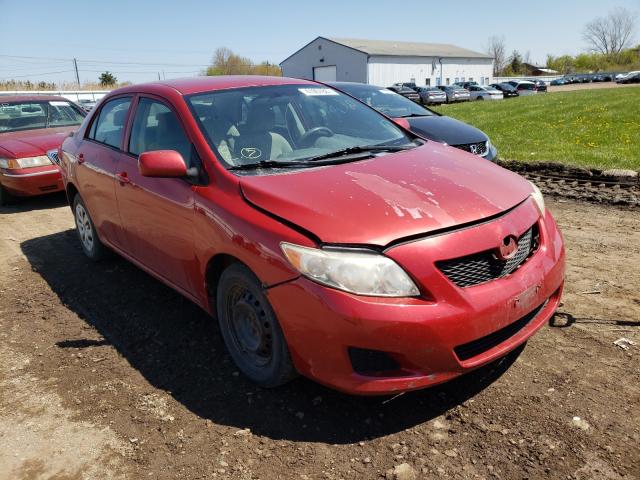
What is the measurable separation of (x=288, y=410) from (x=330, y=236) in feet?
3.41

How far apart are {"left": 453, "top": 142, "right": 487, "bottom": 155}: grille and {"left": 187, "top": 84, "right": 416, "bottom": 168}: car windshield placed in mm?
3115

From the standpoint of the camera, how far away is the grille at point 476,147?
7027 mm

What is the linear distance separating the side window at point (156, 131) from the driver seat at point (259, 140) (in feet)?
1.16

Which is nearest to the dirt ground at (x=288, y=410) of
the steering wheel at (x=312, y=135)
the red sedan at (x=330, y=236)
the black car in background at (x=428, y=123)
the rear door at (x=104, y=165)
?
the red sedan at (x=330, y=236)

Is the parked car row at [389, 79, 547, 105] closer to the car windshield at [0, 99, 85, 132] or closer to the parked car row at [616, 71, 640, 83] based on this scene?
the parked car row at [616, 71, 640, 83]

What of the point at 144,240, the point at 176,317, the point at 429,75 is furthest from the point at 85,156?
the point at 429,75

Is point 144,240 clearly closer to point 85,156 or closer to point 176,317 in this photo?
point 176,317

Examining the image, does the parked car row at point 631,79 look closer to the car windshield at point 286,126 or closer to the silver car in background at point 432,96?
A: the silver car in background at point 432,96

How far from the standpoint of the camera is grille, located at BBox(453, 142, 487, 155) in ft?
23.1

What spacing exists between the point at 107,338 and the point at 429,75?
6637cm

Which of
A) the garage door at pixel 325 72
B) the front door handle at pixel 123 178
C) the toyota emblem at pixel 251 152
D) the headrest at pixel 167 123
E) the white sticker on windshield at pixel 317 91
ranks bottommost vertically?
the front door handle at pixel 123 178

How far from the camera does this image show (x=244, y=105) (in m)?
3.71

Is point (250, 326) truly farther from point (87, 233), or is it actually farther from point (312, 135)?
point (87, 233)

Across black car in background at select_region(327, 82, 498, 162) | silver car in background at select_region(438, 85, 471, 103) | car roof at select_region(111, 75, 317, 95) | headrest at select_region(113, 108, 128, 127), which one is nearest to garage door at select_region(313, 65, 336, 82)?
silver car in background at select_region(438, 85, 471, 103)
